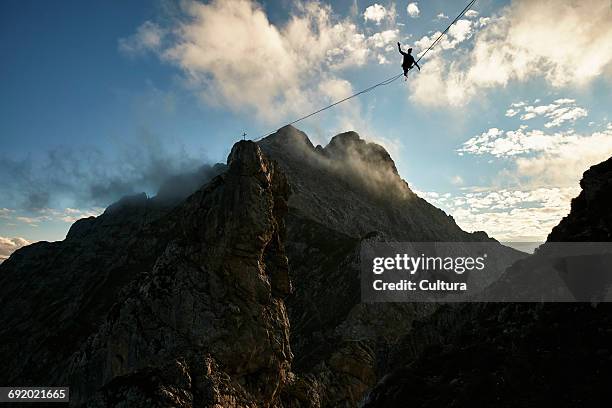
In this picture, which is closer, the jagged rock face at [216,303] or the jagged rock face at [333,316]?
the jagged rock face at [216,303]

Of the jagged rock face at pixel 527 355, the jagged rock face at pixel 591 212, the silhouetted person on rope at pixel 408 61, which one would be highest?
the silhouetted person on rope at pixel 408 61

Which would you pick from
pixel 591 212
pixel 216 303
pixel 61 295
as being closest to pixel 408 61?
pixel 591 212

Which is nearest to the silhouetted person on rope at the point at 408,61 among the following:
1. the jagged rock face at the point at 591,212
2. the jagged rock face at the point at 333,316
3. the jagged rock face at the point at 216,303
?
the jagged rock face at the point at 591,212

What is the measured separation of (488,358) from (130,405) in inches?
577

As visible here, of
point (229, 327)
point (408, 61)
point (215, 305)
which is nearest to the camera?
point (408, 61)

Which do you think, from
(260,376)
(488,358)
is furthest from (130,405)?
(260,376)

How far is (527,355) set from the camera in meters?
15.1

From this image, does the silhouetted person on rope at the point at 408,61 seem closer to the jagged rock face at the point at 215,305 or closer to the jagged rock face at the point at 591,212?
the jagged rock face at the point at 591,212

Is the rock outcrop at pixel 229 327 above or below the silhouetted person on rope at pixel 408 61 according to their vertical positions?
below

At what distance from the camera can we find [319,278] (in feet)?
386

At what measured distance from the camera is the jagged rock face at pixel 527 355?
13297 millimetres

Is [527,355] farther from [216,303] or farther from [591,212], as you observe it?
[216,303]

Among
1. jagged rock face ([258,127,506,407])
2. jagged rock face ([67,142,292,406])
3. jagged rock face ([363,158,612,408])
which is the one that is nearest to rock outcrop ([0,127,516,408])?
jagged rock face ([67,142,292,406])

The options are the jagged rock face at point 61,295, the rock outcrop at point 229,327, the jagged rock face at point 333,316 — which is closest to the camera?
the rock outcrop at point 229,327
